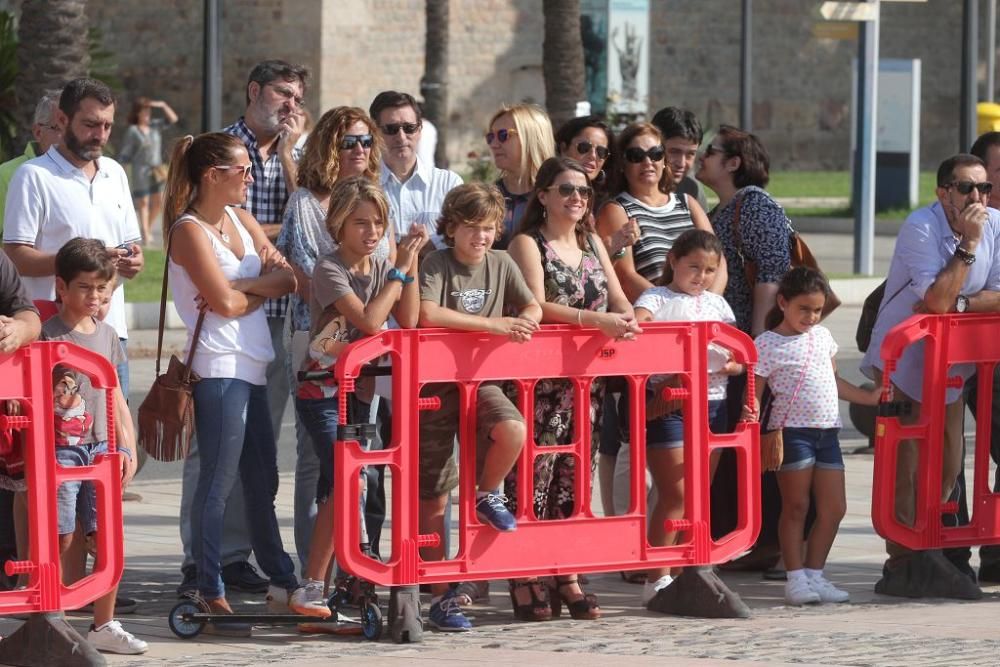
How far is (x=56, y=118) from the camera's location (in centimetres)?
786

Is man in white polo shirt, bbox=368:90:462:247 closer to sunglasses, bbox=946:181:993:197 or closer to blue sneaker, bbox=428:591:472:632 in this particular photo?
blue sneaker, bbox=428:591:472:632

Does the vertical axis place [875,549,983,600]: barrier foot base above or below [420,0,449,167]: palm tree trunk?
below

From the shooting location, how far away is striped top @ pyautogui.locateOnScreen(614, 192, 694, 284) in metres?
8.09

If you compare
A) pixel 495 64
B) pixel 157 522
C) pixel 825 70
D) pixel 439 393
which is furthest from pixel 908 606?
pixel 825 70

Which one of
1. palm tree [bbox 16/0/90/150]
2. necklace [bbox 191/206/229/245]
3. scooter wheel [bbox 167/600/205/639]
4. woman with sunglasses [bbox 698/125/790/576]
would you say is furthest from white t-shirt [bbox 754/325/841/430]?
palm tree [bbox 16/0/90/150]

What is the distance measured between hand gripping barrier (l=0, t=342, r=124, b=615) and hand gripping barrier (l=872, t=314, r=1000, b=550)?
9.25 ft

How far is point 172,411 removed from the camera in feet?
22.8

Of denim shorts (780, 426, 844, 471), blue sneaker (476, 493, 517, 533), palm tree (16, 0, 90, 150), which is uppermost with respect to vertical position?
palm tree (16, 0, 90, 150)

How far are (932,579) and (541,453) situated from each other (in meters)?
1.64

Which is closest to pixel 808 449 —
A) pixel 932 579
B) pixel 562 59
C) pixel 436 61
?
pixel 932 579

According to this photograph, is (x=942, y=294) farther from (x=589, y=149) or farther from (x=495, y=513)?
(x=495, y=513)

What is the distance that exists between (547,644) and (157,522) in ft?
9.86

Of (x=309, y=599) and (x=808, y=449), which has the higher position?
(x=808, y=449)

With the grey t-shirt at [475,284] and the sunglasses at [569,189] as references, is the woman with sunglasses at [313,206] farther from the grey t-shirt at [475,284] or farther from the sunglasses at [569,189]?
the sunglasses at [569,189]
